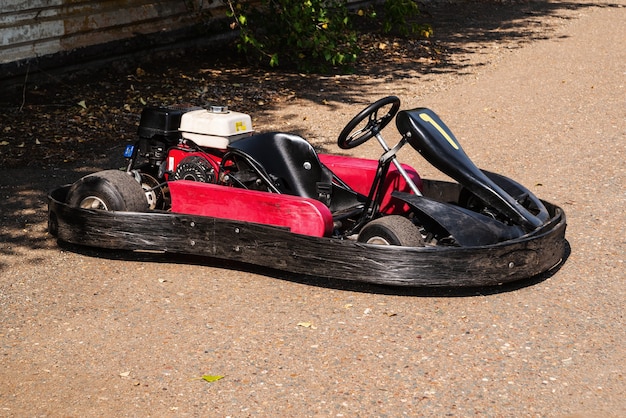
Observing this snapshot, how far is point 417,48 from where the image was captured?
1424 cm

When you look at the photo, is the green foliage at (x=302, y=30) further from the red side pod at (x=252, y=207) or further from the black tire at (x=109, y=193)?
the red side pod at (x=252, y=207)

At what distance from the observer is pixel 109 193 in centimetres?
616

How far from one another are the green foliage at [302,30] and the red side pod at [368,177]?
16.1ft

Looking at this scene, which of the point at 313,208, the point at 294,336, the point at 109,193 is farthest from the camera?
the point at 109,193

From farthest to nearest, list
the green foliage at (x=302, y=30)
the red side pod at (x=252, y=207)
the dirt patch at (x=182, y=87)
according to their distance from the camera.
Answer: the green foliage at (x=302, y=30) < the dirt patch at (x=182, y=87) < the red side pod at (x=252, y=207)

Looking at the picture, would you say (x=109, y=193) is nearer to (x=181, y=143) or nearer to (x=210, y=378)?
(x=181, y=143)

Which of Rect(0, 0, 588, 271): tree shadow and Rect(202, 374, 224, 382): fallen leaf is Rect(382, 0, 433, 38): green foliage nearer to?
Rect(0, 0, 588, 271): tree shadow

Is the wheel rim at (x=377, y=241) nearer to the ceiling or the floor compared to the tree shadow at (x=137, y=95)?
nearer to the ceiling

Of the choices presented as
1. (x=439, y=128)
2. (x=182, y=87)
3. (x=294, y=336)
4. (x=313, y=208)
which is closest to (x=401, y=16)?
(x=182, y=87)

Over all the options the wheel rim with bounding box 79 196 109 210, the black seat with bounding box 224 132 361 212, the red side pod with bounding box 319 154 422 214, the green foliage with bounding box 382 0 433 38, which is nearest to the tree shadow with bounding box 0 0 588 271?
the green foliage with bounding box 382 0 433 38

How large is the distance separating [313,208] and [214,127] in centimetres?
103

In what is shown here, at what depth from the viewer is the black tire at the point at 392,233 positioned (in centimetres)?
546

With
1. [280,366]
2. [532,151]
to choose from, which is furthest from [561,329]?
[532,151]

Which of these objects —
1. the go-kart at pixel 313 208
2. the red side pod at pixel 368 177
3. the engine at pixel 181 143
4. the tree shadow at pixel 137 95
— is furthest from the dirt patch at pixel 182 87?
the red side pod at pixel 368 177
